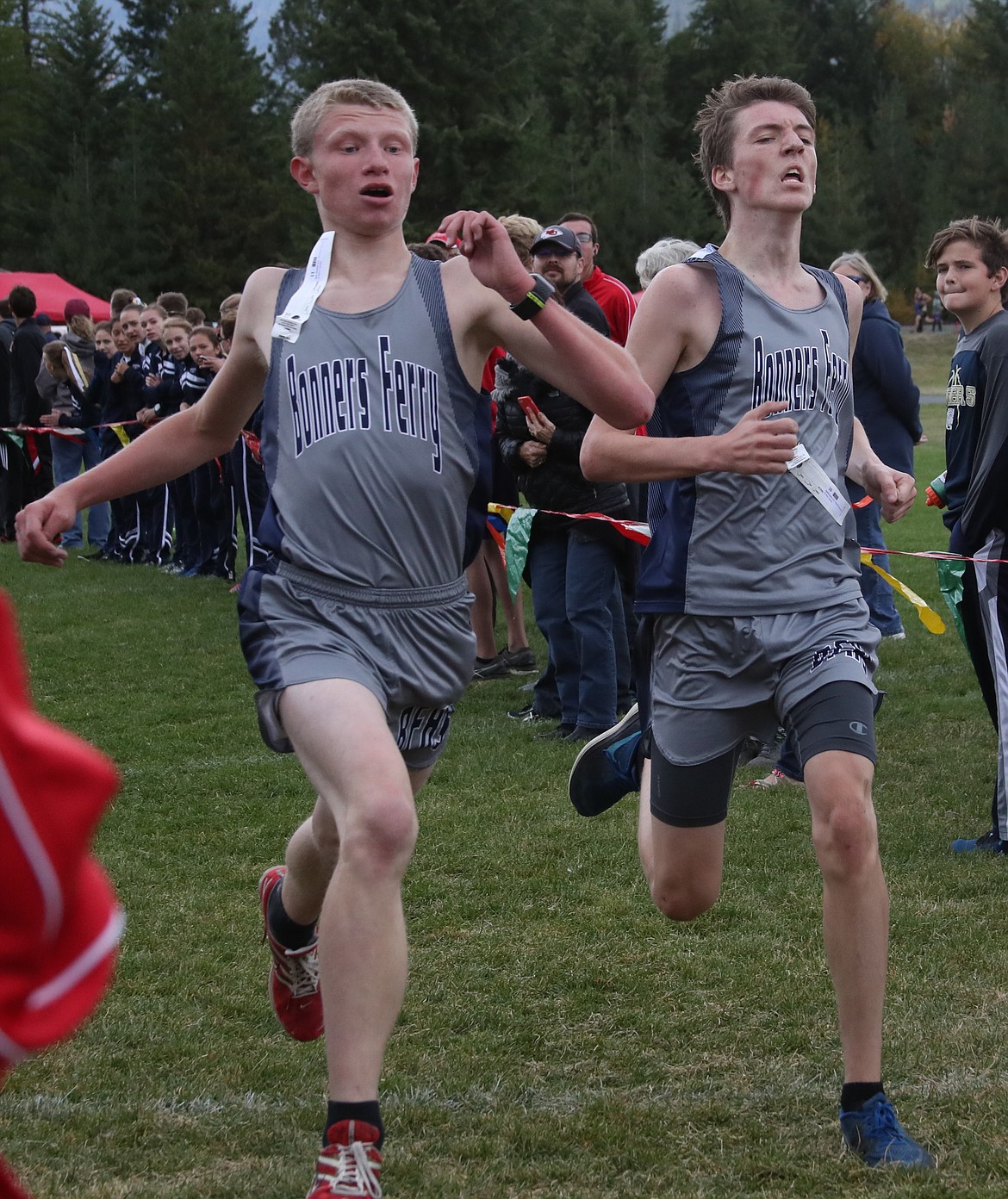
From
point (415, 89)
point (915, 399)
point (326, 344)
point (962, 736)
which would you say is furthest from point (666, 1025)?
point (415, 89)

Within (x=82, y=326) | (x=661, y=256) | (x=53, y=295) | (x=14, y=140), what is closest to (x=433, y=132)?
(x=14, y=140)

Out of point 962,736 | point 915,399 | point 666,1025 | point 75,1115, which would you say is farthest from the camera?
point 915,399

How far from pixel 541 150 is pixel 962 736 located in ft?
186

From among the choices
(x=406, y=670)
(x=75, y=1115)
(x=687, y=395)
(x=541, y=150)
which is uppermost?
(x=541, y=150)

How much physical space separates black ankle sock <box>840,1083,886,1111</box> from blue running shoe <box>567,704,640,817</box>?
152 cm

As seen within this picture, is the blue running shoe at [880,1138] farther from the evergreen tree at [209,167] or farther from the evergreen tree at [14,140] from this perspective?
the evergreen tree at [14,140]

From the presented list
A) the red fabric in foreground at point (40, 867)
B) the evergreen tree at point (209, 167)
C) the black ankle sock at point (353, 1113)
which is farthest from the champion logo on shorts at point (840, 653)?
the evergreen tree at point (209, 167)

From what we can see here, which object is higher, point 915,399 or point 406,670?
point 915,399

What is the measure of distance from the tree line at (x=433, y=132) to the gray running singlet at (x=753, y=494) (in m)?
51.4

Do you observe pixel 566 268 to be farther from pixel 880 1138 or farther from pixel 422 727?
pixel 880 1138

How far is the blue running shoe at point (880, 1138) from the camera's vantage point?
345 centimetres

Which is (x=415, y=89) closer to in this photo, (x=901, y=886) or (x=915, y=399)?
(x=915, y=399)

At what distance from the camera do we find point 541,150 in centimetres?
6178

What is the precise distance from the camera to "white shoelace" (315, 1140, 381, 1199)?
301cm
